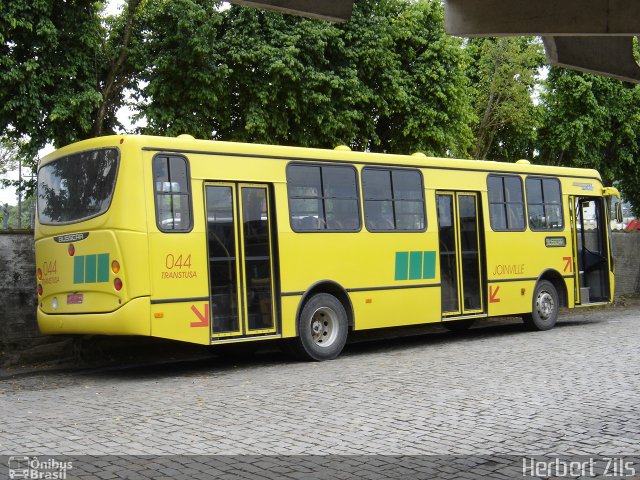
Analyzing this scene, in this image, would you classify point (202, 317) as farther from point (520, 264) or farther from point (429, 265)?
point (520, 264)

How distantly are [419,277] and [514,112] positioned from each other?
1597cm

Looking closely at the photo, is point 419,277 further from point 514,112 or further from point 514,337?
point 514,112

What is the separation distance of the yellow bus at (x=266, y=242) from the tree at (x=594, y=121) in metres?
13.6

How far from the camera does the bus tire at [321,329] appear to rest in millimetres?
13148

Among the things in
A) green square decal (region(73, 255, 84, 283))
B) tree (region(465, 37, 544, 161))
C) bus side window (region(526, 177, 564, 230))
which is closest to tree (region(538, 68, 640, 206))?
tree (region(465, 37, 544, 161))

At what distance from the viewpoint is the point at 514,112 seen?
2950cm

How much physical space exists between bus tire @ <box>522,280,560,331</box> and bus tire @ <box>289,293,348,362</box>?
536cm

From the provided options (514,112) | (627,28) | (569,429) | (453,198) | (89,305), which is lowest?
(569,429)

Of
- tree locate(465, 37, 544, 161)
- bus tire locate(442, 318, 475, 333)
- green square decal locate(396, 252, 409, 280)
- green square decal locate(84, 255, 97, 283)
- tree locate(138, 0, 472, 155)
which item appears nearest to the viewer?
green square decal locate(84, 255, 97, 283)

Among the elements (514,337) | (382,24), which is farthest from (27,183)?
(514,337)

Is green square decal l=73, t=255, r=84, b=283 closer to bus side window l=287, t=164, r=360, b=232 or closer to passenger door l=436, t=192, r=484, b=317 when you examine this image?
bus side window l=287, t=164, r=360, b=232

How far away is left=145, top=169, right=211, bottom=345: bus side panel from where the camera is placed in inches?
456

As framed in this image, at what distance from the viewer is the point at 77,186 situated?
12.3m

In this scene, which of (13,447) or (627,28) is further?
(627,28)
